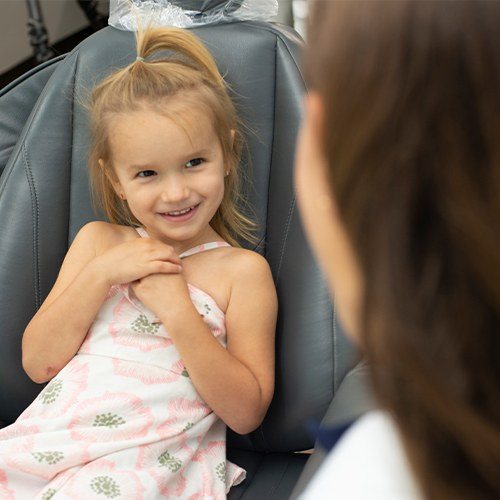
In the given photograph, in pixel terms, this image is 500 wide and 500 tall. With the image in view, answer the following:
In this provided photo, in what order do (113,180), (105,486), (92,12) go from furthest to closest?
1. (92,12)
2. (113,180)
3. (105,486)

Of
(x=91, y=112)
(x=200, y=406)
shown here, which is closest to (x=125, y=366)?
(x=200, y=406)

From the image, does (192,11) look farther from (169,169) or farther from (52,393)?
(52,393)

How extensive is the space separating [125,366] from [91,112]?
415mm

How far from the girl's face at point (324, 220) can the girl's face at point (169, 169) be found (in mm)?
708

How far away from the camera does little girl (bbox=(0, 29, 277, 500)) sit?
3.87 ft

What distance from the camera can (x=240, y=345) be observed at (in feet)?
4.11

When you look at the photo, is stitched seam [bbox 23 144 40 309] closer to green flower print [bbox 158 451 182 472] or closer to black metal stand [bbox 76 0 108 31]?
green flower print [bbox 158 451 182 472]

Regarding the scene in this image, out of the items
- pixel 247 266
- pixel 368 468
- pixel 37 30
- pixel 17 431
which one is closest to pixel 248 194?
pixel 247 266

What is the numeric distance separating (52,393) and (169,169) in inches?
14.1

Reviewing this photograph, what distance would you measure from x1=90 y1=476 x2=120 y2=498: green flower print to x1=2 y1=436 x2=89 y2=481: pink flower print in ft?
0.14

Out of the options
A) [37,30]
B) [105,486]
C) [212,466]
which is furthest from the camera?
[37,30]

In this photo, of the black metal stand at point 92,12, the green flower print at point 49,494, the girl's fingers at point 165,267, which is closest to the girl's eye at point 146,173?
the girl's fingers at point 165,267

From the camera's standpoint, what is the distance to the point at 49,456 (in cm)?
117

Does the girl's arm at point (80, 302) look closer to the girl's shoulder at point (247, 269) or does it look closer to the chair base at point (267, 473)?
the girl's shoulder at point (247, 269)
